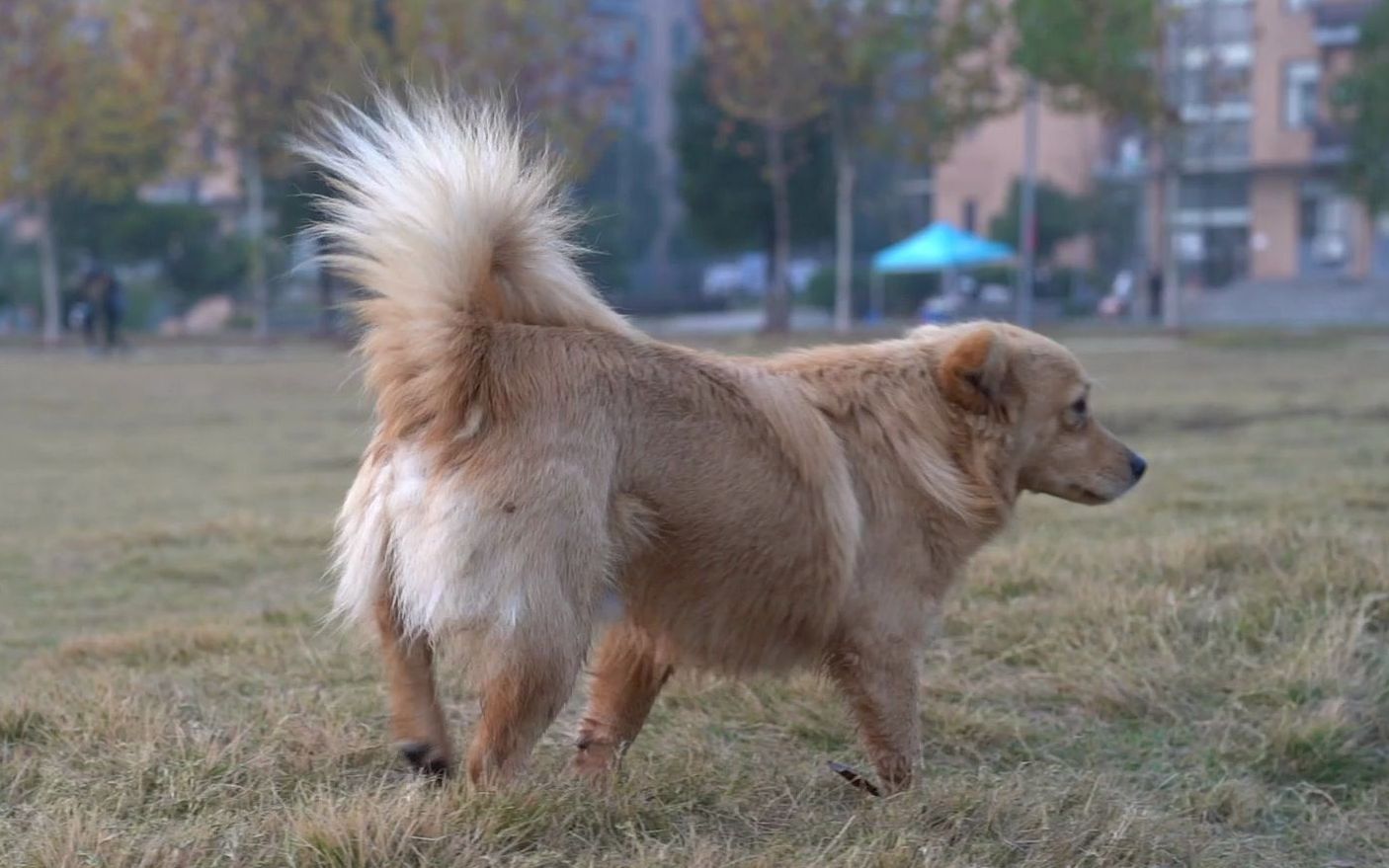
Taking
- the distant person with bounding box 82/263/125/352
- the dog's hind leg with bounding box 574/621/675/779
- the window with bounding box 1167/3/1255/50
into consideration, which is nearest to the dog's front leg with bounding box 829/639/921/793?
the dog's hind leg with bounding box 574/621/675/779

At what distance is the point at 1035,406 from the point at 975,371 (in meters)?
0.28

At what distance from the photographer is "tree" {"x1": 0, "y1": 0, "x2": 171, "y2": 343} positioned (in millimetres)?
37438

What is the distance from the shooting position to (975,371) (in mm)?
4688

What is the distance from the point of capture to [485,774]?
12.6 feet

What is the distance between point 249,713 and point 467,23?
3112 cm

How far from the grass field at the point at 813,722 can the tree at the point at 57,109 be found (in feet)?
100

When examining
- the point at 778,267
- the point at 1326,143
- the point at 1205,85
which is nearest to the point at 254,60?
the point at 778,267

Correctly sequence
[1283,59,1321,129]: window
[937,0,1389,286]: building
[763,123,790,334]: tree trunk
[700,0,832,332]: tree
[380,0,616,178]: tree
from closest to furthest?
[380,0,616,178]: tree, [700,0,832,332]: tree, [763,123,790,334]: tree trunk, [937,0,1389,286]: building, [1283,59,1321,129]: window

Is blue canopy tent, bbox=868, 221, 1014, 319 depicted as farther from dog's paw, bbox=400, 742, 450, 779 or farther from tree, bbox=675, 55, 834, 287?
dog's paw, bbox=400, 742, 450, 779

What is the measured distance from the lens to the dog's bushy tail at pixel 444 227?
13.3 feet

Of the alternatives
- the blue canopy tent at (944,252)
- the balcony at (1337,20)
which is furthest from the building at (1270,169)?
the blue canopy tent at (944,252)

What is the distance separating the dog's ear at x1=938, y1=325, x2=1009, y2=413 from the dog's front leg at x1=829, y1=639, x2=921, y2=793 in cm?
76

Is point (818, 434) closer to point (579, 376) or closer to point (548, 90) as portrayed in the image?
point (579, 376)

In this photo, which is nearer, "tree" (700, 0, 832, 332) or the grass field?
the grass field
